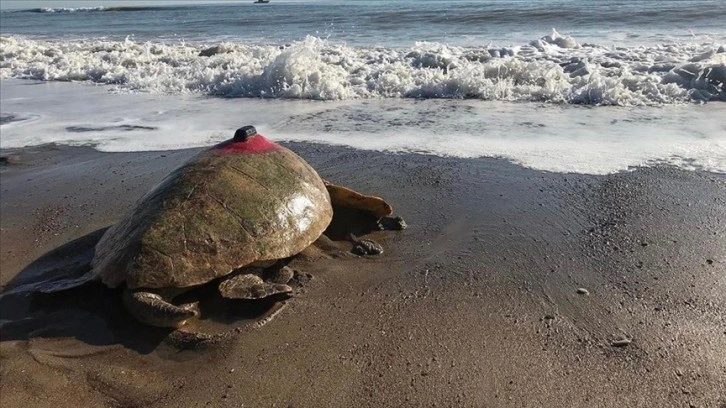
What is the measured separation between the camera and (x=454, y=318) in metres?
2.93

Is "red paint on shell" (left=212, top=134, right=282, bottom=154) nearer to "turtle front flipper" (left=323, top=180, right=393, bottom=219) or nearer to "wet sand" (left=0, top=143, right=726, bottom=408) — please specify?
"turtle front flipper" (left=323, top=180, right=393, bottom=219)

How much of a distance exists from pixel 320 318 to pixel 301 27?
21.4m

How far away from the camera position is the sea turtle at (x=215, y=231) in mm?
2922

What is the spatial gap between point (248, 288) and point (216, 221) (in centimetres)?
44

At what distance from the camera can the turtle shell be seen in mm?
2959

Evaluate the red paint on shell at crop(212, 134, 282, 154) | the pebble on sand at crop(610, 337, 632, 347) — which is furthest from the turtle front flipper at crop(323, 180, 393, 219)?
the pebble on sand at crop(610, 337, 632, 347)

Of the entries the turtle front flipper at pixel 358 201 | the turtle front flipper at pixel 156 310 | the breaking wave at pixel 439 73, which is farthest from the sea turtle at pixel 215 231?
the breaking wave at pixel 439 73

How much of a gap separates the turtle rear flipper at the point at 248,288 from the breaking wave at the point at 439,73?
6036 mm

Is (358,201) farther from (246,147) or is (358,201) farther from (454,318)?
(454,318)

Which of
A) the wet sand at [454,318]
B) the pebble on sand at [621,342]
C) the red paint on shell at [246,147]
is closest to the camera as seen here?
the wet sand at [454,318]

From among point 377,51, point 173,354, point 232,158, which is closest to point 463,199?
point 232,158

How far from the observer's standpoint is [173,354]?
2730mm

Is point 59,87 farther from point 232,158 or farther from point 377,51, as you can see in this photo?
point 232,158

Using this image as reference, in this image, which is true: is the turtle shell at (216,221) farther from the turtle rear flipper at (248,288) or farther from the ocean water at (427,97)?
the ocean water at (427,97)
